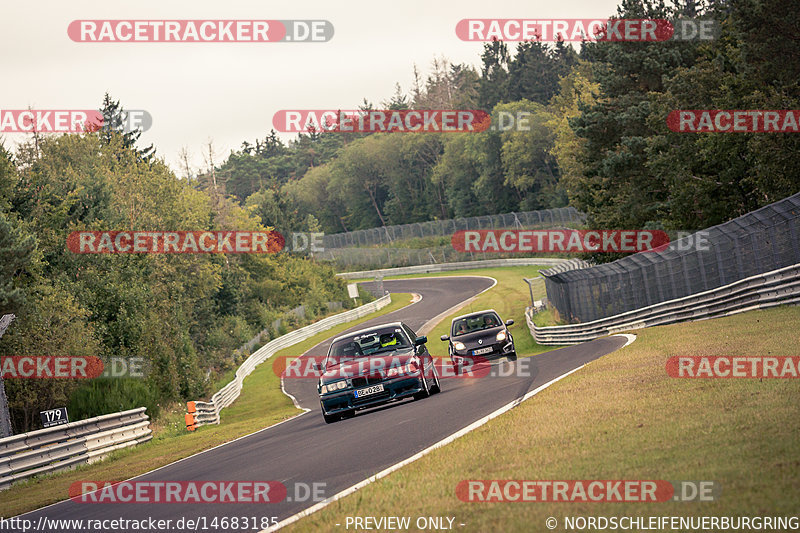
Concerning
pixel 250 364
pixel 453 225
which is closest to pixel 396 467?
pixel 250 364

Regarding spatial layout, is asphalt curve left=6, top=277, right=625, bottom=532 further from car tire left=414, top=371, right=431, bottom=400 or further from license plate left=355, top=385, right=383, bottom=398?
license plate left=355, top=385, right=383, bottom=398

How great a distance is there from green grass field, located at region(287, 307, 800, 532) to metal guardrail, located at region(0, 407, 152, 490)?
11108 millimetres

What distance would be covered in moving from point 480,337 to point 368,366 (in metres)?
8.34

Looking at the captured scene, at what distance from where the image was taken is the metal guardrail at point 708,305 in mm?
20719

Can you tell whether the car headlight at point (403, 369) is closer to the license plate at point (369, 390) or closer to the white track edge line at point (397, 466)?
the license plate at point (369, 390)

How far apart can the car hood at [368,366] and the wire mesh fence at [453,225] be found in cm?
5908

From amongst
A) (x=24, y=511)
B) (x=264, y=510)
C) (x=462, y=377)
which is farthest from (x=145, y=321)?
(x=264, y=510)

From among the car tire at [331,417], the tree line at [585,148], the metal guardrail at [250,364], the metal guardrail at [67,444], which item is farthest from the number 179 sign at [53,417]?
the tree line at [585,148]

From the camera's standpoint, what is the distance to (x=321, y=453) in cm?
1147

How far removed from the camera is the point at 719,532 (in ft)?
16.0

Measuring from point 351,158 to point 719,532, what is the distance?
136349mm

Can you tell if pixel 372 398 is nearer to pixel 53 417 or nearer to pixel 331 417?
pixel 331 417

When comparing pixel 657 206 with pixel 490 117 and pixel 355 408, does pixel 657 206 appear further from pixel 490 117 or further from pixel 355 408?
pixel 490 117

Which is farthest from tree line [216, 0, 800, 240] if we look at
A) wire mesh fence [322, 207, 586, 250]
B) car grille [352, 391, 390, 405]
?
car grille [352, 391, 390, 405]
